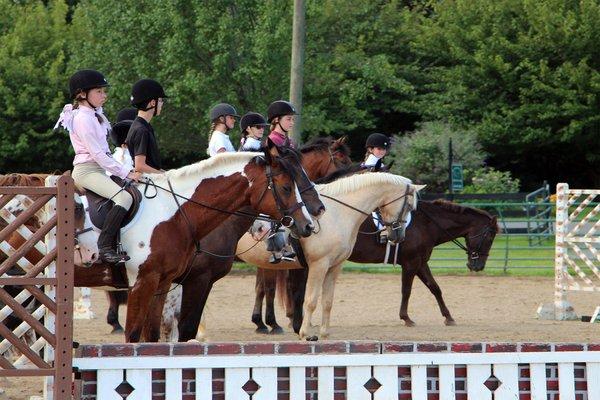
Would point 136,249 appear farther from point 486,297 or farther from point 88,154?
point 486,297

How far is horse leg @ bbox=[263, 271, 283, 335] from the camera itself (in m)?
13.2

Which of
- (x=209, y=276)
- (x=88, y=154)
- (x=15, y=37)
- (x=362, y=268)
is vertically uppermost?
(x=15, y=37)

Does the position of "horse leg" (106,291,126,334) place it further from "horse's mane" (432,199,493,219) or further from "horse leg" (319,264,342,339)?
"horse's mane" (432,199,493,219)

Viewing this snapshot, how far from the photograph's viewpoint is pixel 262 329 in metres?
13.1

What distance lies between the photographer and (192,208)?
848 centimetres

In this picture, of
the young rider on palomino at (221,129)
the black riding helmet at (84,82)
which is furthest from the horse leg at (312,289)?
the black riding helmet at (84,82)

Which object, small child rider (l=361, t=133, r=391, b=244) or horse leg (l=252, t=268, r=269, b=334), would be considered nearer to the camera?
horse leg (l=252, t=268, r=269, b=334)

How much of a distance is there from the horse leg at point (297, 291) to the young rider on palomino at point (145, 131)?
3867 mm

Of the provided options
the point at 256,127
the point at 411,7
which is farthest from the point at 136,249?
the point at 411,7

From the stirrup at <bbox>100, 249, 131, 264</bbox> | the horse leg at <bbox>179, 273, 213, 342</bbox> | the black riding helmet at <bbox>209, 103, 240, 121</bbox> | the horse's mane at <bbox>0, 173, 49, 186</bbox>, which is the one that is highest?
the black riding helmet at <bbox>209, 103, 240, 121</bbox>

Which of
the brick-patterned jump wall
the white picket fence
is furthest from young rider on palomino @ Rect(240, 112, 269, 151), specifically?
the white picket fence

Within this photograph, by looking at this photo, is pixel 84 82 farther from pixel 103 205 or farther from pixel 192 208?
pixel 192 208

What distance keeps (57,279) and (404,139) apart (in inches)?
1037

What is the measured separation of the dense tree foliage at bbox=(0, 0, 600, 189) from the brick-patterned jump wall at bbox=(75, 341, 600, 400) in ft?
66.0
